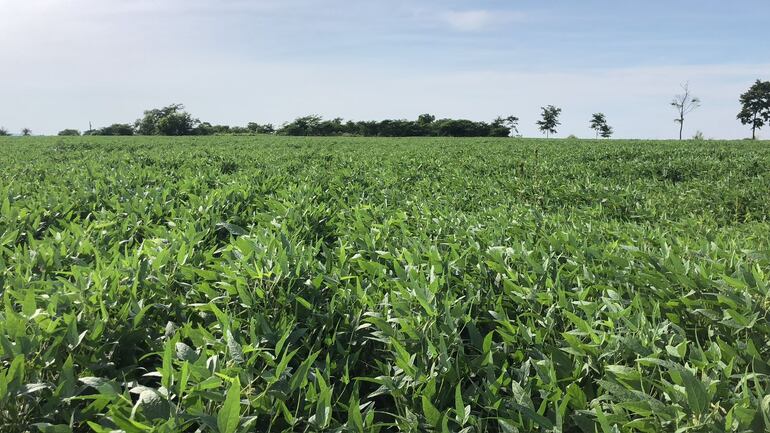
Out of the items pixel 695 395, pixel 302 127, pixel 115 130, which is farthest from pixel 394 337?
pixel 115 130

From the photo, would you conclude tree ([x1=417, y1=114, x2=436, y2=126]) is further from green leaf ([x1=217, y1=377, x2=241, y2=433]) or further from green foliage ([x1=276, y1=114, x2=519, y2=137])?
green leaf ([x1=217, y1=377, x2=241, y2=433])

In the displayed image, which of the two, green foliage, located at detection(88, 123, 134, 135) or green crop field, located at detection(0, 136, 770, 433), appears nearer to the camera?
green crop field, located at detection(0, 136, 770, 433)

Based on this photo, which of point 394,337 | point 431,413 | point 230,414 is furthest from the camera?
point 394,337

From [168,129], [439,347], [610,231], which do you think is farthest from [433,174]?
[168,129]

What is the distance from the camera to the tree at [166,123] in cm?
7606

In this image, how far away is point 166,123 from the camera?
7581cm

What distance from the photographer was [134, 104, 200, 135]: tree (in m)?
76.1

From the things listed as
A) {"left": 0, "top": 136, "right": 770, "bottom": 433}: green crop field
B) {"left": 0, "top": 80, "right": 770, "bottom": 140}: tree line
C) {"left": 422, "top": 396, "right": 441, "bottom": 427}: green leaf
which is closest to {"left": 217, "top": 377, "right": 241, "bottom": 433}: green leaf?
{"left": 0, "top": 136, "right": 770, "bottom": 433}: green crop field

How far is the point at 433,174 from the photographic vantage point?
9688 mm

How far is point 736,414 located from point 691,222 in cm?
409

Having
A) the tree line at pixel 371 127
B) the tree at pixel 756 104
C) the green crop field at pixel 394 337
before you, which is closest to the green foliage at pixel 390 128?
the tree line at pixel 371 127

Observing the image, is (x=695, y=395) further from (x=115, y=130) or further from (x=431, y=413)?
(x=115, y=130)

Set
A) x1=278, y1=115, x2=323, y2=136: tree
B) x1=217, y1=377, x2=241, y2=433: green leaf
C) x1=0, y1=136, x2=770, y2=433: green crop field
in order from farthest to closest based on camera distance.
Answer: x1=278, y1=115, x2=323, y2=136: tree
x1=0, y1=136, x2=770, y2=433: green crop field
x1=217, y1=377, x2=241, y2=433: green leaf

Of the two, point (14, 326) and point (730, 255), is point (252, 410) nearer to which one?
point (14, 326)
